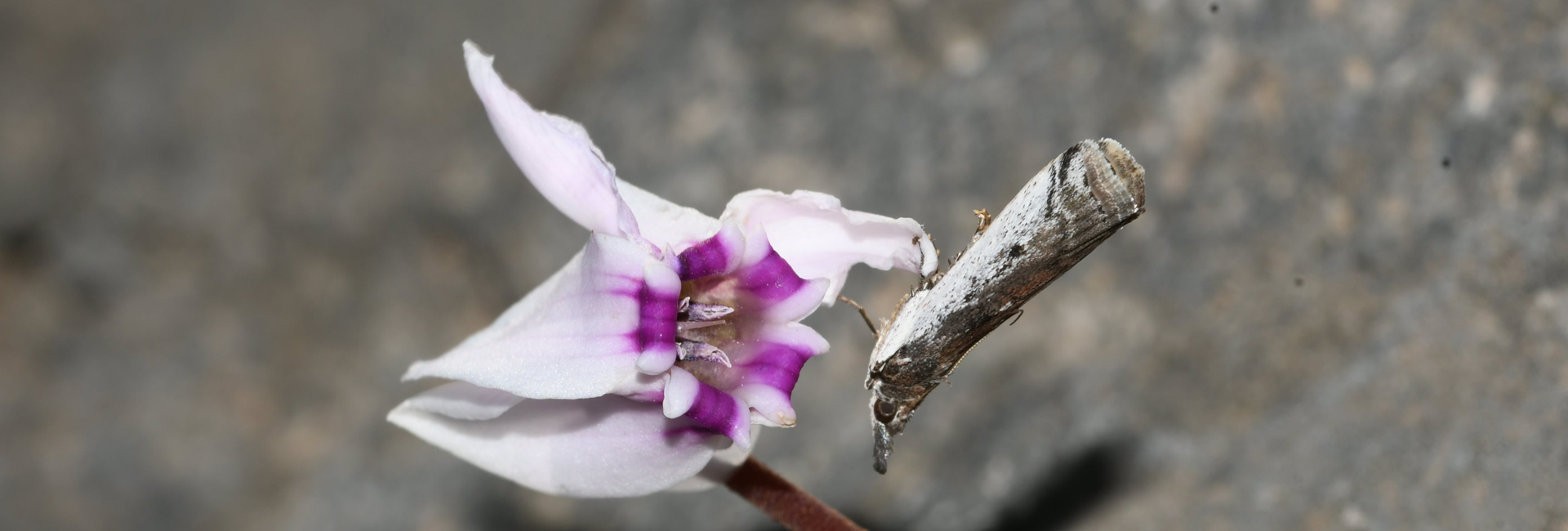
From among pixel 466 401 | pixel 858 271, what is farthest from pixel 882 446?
pixel 858 271

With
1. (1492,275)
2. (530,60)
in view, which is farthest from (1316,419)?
(530,60)

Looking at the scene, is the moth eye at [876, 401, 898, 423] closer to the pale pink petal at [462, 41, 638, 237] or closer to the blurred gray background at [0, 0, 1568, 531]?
the pale pink petal at [462, 41, 638, 237]

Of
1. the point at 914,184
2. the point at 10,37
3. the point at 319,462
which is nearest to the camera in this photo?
the point at 914,184

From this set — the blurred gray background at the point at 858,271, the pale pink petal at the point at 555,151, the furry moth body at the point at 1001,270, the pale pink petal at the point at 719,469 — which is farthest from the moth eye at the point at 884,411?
the blurred gray background at the point at 858,271

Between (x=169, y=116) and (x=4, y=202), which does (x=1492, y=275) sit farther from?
(x=4, y=202)

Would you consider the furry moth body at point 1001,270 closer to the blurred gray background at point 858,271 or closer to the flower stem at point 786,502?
the flower stem at point 786,502
